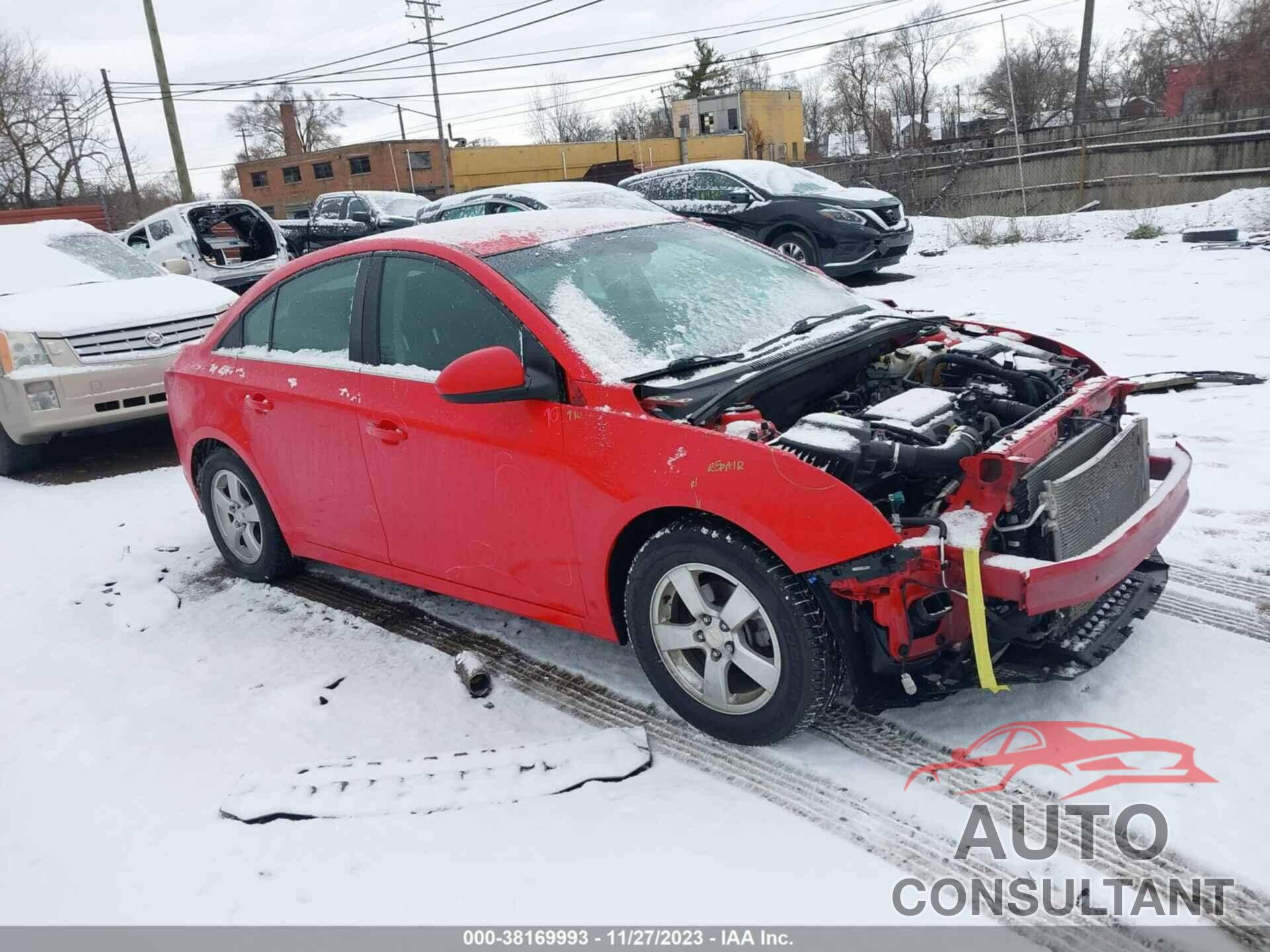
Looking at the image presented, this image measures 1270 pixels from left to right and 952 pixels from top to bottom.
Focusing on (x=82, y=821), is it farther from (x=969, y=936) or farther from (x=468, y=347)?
(x=969, y=936)

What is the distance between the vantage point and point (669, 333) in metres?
3.49

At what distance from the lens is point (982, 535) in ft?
8.80

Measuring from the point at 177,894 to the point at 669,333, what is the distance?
7.87 feet

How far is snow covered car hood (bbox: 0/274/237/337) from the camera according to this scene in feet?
22.6

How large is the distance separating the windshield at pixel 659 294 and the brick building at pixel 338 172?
51.0 meters

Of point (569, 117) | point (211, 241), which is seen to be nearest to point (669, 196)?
point (211, 241)

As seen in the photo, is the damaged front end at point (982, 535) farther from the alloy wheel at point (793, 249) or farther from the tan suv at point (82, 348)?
the alloy wheel at point (793, 249)

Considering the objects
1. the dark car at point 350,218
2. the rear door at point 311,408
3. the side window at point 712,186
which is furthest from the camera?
the dark car at point 350,218

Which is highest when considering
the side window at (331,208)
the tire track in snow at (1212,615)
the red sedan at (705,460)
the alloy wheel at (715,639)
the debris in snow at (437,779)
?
the side window at (331,208)

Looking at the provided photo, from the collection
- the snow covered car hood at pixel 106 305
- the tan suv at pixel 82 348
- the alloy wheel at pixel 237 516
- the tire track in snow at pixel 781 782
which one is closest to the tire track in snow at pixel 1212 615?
the tire track in snow at pixel 781 782

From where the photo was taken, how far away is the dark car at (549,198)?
1057 centimetres

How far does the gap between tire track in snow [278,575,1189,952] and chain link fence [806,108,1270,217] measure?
16.8m

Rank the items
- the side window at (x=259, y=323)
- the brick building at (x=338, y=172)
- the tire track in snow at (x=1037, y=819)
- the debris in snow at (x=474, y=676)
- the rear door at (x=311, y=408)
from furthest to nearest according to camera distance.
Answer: the brick building at (x=338, y=172), the side window at (x=259, y=323), the rear door at (x=311, y=408), the debris in snow at (x=474, y=676), the tire track in snow at (x=1037, y=819)

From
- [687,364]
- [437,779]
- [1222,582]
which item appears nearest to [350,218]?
[687,364]
